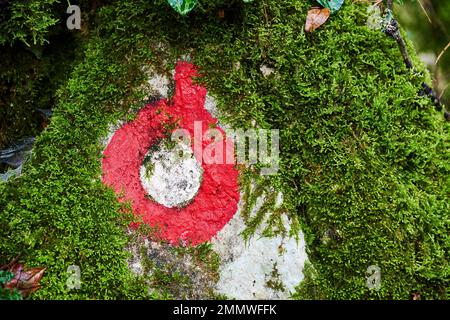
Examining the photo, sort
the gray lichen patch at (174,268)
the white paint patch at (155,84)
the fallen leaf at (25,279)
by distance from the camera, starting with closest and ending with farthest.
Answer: the fallen leaf at (25,279) → the gray lichen patch at (174,268) → the white paint patch at (155,84)

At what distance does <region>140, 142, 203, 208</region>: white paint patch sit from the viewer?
87.0 inches

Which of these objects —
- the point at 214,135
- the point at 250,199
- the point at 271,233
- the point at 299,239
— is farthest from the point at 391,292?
the point at 214,135

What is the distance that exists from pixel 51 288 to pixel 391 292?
5.57ft

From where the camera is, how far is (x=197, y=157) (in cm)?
224

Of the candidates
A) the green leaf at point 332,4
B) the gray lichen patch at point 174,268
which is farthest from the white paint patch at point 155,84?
the green leaf at point 332,4

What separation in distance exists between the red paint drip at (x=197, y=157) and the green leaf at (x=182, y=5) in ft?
1.02

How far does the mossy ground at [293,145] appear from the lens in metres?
2.17

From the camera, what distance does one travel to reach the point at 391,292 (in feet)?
7.09

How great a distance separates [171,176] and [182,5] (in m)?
0.86

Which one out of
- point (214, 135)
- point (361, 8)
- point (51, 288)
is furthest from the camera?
point (361, 8)

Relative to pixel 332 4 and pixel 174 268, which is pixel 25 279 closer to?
pixel 174 268

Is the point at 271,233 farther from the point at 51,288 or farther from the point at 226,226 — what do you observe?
the point at 51,288
